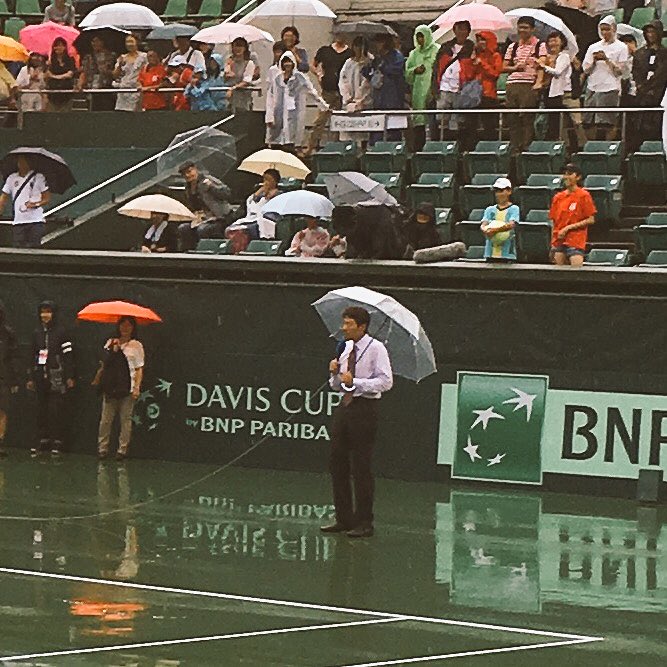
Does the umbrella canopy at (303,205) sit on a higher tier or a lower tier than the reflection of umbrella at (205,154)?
lower

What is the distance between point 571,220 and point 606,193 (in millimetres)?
1976

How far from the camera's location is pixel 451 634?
479 inches

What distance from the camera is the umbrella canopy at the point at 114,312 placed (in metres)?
21.6

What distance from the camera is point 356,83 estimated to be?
2542cm

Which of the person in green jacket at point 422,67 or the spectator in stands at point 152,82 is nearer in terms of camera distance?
the person in green jacket at point 422,67

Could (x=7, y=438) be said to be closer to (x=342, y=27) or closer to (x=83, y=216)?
(x=83, y=216)

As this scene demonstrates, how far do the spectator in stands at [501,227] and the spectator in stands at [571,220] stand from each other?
441 mm

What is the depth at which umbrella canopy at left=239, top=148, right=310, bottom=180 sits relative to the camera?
24.0 metres

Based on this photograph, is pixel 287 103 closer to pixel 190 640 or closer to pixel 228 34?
pixel 228 34

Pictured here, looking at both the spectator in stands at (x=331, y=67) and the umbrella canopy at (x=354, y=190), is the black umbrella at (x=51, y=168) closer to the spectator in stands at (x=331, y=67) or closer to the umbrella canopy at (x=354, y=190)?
the spectator in stands at (x=331, y=67)

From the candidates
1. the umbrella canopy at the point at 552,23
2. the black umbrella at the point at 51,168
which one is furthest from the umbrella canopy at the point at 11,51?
the umbrella canopy at the point at 552,23

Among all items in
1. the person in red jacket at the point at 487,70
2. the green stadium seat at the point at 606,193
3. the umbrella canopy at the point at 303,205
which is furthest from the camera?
the person in red jacket at the point at 487,70

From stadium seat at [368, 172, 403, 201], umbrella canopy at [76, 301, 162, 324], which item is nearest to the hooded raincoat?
stadium seat at [368, 172, 403, 201]

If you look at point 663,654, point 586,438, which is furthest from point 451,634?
point 586,438
